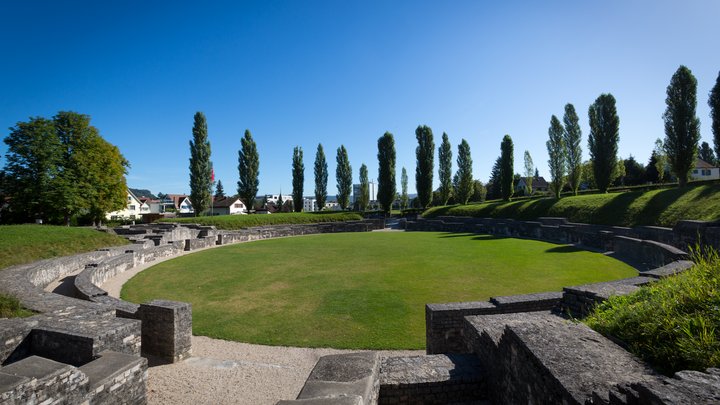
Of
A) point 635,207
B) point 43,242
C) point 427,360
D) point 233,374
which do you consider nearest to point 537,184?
point 635,207

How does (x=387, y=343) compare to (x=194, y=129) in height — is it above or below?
below

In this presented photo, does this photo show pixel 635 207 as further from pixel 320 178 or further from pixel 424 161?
pixel 320 178

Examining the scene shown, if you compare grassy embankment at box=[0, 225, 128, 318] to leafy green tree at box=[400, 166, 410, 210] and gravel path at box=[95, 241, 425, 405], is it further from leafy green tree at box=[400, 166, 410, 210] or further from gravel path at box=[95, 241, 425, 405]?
leafy green tree at box=[400, 166, 410, 210]

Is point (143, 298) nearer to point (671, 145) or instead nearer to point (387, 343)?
point (387, 343)

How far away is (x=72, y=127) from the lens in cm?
3275

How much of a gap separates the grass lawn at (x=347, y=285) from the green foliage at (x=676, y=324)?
4.02 meters

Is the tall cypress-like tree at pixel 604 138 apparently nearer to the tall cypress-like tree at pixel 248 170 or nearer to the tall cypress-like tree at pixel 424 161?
the tall cypress-like tree at pixel 424 161

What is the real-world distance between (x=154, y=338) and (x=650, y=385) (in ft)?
28.1

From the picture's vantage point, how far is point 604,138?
1288 inches

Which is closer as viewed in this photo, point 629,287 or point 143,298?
point 629,287

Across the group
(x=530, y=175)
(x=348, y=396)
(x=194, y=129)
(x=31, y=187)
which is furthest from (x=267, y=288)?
(x=530, y=175)

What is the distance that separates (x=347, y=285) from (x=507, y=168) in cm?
3854

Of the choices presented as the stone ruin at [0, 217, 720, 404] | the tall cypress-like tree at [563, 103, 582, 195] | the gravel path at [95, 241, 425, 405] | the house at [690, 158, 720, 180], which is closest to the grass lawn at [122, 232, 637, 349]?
the gravel path at [95, 241, 425, 405]

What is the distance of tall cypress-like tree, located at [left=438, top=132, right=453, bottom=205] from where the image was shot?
5181 cm
